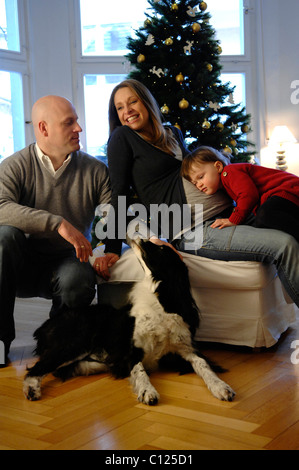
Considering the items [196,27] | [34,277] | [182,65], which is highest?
[196,27]

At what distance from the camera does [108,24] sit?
595 cm

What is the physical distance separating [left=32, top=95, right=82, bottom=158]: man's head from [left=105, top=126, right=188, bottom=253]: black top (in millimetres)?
211

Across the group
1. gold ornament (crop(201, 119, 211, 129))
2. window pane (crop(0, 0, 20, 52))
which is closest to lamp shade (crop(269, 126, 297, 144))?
gold ornament (crop(201, 119, 211, 129))

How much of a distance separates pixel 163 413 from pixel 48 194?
125cm

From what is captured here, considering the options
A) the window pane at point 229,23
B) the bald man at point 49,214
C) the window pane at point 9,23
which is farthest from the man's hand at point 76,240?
the window pane at point 229,23

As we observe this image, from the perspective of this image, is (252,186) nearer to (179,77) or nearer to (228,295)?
(228,295)

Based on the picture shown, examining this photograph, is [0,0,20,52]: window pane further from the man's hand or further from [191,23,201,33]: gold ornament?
the man's hand

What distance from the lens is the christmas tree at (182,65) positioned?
3557mm

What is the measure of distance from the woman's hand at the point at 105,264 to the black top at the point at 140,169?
1.6 inches

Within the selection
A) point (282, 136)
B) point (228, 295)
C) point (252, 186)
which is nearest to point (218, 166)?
point (252, 186)

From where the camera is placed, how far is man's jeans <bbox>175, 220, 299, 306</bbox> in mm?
2203

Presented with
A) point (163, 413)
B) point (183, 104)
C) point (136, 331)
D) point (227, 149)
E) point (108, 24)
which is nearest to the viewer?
point (163, 413)

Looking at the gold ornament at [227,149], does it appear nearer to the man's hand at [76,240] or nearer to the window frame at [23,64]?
the man's hand at [76,240]

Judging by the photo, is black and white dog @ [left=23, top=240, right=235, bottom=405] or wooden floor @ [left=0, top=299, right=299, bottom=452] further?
black and white dog @ [left=23, top=240, right=235, bottom=405]
